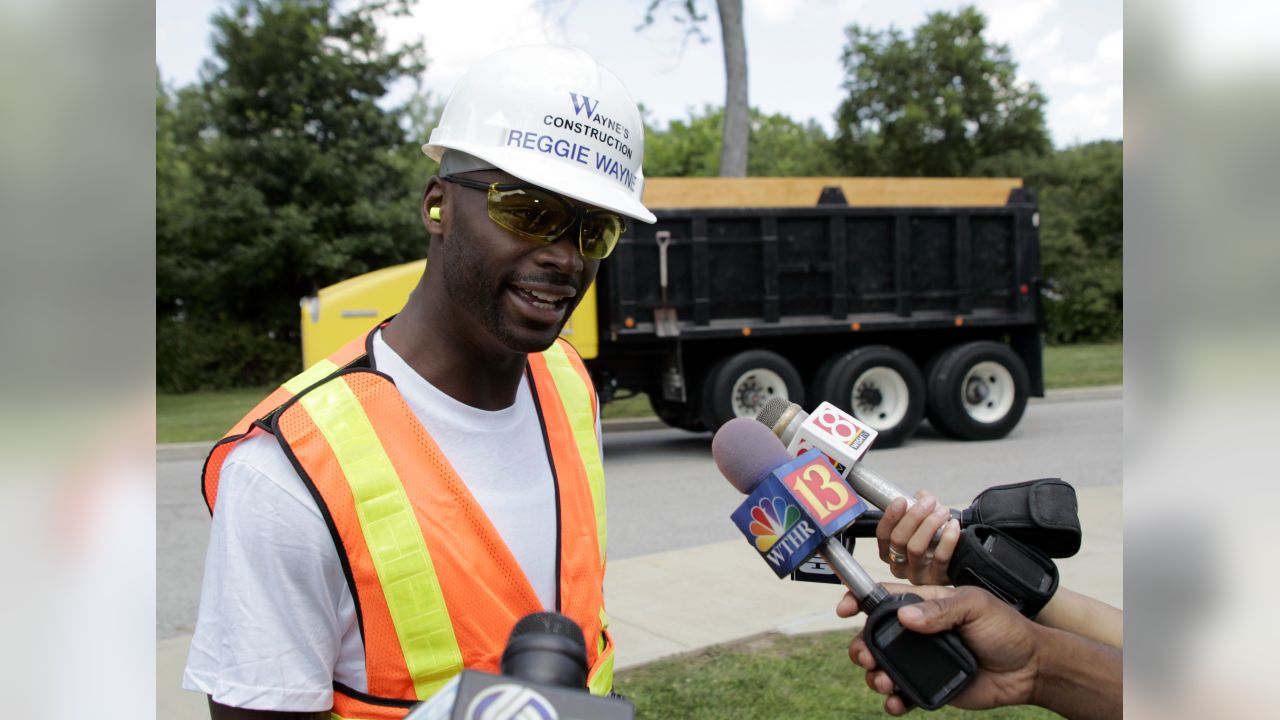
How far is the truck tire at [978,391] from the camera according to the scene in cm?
1187

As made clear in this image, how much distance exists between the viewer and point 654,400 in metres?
12.2

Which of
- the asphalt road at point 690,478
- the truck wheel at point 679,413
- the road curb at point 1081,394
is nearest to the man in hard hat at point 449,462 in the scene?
the asphalt road at point 690,478

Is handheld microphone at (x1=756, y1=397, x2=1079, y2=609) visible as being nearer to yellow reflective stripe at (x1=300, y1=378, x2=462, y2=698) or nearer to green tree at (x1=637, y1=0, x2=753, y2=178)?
yellow reflective stripe at (x1=300, y1=378, x2=462, y2=698)

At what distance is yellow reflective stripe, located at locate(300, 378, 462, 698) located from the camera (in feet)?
5.08

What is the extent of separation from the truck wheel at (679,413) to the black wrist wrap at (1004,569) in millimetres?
9694

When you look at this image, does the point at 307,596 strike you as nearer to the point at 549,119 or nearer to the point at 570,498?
the point at 570,498

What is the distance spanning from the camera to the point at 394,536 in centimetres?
156

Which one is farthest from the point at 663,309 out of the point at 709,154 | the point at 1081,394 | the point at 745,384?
the point at 709,154

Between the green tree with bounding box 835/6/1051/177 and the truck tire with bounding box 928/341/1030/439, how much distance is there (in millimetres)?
28053

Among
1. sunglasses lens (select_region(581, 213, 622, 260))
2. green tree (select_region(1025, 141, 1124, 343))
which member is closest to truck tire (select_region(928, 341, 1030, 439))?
sunglasses lens (select_region(581, 213, 622, 260))
